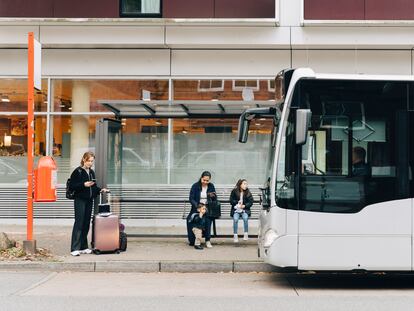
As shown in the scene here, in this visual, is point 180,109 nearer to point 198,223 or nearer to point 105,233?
point 198,223

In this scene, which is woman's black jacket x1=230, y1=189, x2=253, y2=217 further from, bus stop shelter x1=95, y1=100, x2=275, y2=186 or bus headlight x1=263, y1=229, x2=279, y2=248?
bus headlight x1=263, y1=229, x2=279, y2=248

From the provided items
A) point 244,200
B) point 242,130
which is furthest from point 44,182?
point 244,200

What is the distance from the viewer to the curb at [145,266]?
1109cm

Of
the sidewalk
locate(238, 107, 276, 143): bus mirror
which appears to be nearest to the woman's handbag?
the sidewalk

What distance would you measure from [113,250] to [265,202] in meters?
3.74

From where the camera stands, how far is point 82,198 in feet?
39.5

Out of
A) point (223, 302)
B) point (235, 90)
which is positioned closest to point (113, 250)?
point (223, 302)

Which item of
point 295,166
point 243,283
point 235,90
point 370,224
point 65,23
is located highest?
point 65,23

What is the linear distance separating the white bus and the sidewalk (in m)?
1.87

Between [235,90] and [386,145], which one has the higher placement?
[235,90]

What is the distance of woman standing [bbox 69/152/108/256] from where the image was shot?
39.3 ft

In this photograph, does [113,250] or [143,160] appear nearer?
[113,250]

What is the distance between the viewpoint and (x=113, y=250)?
12.1m

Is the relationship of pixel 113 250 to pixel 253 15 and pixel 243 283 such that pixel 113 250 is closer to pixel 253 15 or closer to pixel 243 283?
pixel 243 283
